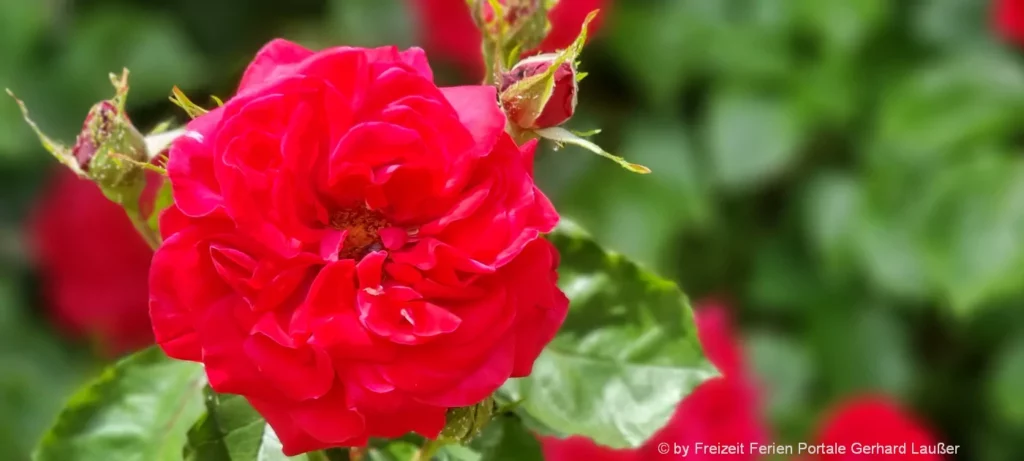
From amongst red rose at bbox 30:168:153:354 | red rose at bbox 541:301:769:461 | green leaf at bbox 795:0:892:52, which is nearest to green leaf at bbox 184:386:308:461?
red rose at bbox 541:301:769:461

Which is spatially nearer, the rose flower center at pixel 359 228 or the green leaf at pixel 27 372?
the rose flower center at pixel 359 228

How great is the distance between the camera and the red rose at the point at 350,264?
0.86 feet

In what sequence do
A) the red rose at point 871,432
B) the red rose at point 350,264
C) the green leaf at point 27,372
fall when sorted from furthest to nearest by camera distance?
the green leaf at point 27,372
the red rose at point 871,432
the red rose at point 350,264

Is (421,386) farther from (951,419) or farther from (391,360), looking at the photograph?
(951,419)

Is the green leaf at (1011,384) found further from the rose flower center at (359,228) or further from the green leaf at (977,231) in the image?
the rose flower center at (359,228)

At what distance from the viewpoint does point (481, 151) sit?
27cm

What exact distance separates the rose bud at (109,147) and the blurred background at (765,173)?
60cm

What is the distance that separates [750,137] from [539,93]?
82 centimetres

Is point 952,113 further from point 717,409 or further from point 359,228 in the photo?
point 359,228

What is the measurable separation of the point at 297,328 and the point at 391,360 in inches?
1.1

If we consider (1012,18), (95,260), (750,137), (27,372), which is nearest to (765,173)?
(750,137)

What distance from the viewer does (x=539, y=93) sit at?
0.97 feet

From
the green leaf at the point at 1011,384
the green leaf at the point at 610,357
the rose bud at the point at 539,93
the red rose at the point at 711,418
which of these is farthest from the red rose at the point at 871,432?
the rose bud at the point at 539,93

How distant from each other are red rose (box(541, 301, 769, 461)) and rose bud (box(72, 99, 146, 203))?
0.38m
